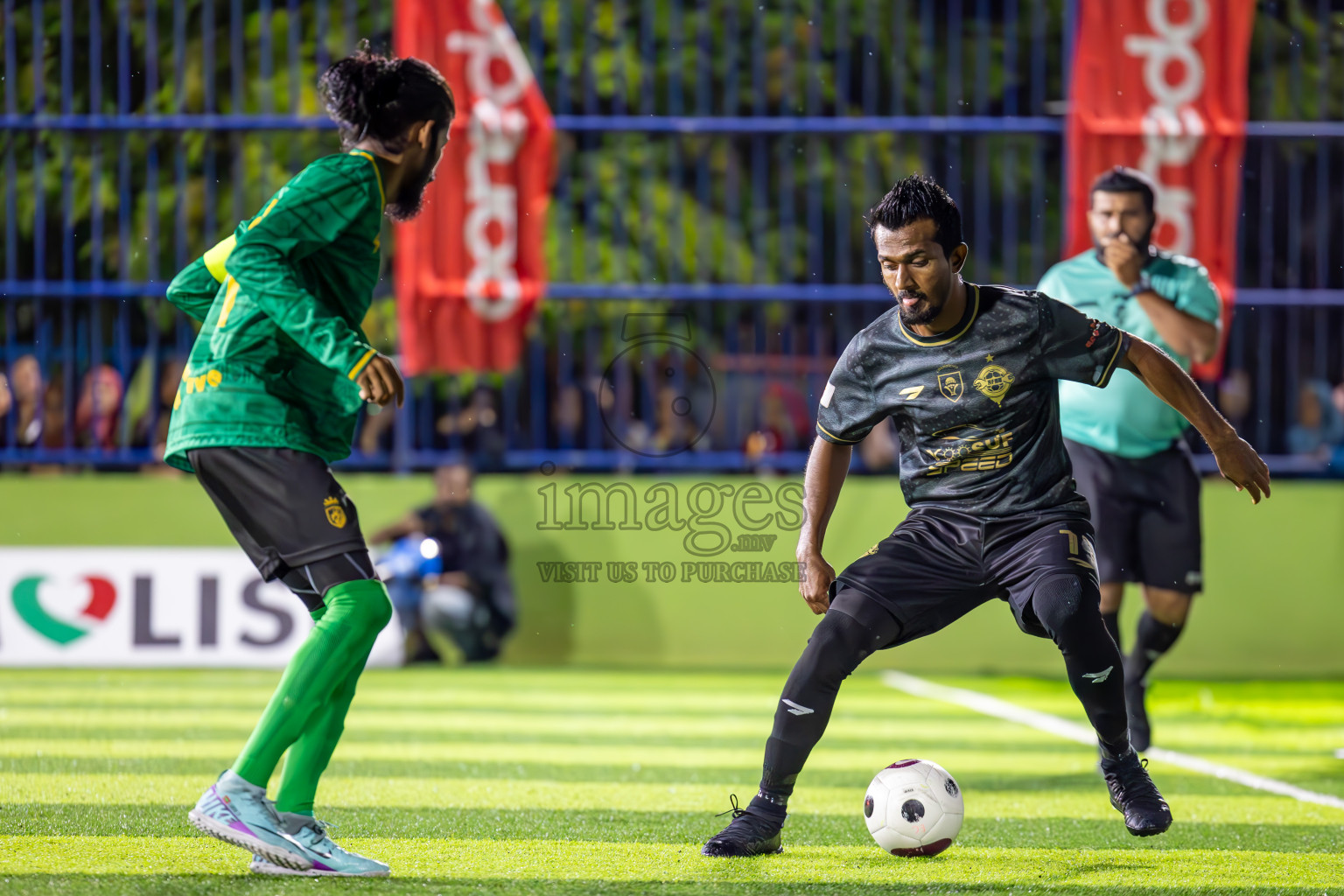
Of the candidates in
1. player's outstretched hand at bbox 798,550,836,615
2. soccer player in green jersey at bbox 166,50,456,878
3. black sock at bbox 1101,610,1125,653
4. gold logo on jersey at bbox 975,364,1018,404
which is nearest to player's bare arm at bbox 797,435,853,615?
player's outstretched hand at bbox 798,550,836,615

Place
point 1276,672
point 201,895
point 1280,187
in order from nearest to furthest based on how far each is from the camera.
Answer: point 201,895 → point 1276,672 → point 1280,187

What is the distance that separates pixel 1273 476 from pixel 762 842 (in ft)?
25.7

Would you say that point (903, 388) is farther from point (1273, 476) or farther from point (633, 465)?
point (1273, 476)

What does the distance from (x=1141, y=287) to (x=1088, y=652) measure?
2145 mm

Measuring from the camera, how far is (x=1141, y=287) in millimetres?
5926

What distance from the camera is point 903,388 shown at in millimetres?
4348

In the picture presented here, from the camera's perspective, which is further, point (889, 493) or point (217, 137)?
point (217, 137)

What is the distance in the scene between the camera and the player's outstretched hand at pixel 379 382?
357cm

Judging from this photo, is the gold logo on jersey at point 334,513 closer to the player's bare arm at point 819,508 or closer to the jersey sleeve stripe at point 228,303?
the jersey sleeve stripe at point 228,303

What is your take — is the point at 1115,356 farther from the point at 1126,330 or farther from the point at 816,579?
the point at 1126,330

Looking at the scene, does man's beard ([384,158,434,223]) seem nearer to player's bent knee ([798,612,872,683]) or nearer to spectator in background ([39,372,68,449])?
player's bent knee ([798,612,872,683])

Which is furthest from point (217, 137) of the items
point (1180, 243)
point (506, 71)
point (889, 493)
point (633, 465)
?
point (1180, 243)

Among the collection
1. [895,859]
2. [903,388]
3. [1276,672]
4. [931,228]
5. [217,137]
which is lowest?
[1276,672]

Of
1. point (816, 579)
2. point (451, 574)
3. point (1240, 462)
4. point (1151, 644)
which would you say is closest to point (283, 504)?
point (816, 579)
